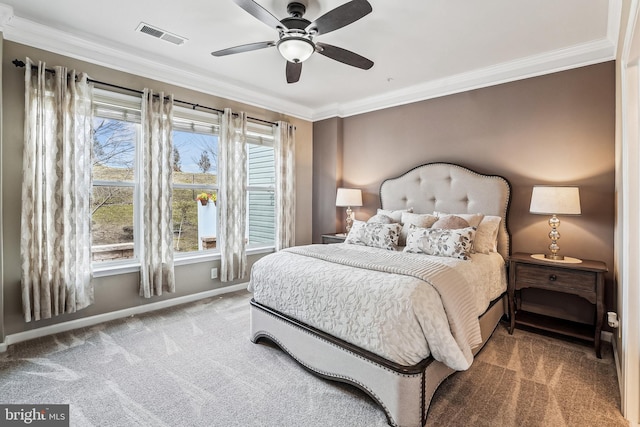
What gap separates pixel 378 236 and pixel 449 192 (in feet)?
3.54

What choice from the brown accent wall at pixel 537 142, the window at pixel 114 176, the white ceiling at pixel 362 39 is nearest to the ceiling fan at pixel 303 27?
the white ceiling at pixel 362 39

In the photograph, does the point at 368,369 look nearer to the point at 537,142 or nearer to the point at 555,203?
the point at 555,203

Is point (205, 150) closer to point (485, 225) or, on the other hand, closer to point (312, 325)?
point (312, 325)

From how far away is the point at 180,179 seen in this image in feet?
12.5

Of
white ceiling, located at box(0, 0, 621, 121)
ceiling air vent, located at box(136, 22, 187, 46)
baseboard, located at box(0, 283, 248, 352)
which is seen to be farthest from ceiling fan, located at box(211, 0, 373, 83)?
baseboard, located at box(0, 283, 248, 352)

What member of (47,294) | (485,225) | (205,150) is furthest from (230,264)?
(485,225)

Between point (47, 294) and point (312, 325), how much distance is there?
2.37 meters

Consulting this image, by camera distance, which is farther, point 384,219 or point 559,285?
point 384,219

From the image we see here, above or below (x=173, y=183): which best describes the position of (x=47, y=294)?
below

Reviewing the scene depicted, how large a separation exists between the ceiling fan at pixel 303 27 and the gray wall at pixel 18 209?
4.83 feet

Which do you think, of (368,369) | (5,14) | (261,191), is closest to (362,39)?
(261,191)

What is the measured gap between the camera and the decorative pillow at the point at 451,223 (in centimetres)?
309

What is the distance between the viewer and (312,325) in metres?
2.21

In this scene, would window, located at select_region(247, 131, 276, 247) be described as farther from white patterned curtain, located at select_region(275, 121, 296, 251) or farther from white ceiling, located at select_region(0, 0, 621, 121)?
white ceiling, located at select_region(0, 0, 621, 121)
